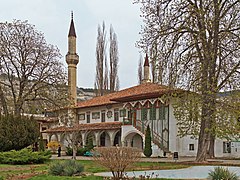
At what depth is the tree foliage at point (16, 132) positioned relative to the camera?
24766 mm


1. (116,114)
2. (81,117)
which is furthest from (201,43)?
(81,117)

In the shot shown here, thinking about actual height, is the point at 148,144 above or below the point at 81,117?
below

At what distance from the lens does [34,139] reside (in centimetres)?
2622

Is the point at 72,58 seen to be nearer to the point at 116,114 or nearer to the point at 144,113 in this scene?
the point at 116,114

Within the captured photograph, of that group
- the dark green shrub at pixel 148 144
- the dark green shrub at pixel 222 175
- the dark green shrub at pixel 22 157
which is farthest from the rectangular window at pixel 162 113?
the dark green shrub at pixel 222 175

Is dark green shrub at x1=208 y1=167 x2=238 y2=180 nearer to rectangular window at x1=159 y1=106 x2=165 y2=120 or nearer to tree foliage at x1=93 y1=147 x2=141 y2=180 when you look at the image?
tree foliage at x1=93 y1=147 x2=141 y2=180

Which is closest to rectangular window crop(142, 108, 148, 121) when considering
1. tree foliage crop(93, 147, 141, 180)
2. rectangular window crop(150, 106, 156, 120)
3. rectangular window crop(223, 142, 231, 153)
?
rectangular window crop(150, 106, 156, 120)

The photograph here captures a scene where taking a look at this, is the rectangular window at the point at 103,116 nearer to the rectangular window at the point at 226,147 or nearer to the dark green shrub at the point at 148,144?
the dark green shrub at the point at 148,144

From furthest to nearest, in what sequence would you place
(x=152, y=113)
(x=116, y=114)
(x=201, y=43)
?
(x=116, y=114) < (x=152, y=113) < (x=201, y=43)

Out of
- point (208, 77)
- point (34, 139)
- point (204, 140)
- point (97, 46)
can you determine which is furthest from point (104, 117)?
point (208, 77)

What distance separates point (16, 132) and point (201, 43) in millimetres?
13125

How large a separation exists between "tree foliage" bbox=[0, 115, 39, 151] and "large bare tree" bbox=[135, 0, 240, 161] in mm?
9946

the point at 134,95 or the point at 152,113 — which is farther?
the point at 134,95

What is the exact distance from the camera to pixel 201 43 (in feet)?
70.9
